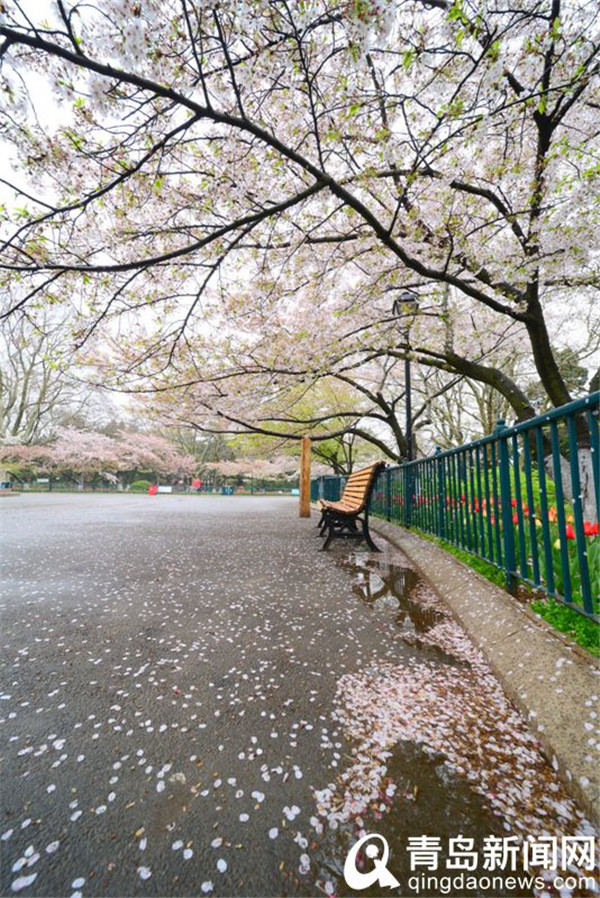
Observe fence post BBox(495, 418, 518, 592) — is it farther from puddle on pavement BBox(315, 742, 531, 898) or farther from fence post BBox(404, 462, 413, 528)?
fence post BBox(404, 462, 413, 528)

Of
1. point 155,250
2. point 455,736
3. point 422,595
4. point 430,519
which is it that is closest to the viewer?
point 455,736

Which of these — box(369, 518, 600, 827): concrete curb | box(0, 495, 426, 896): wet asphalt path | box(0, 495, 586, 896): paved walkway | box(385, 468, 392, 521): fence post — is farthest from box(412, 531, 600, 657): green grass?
box(385, 468, 392, 521): fence post

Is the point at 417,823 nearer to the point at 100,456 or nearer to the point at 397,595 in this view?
the point at 397,595

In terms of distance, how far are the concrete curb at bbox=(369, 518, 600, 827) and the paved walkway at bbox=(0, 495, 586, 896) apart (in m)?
0.08

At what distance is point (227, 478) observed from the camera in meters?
39.0

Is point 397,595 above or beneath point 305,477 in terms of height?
beneath

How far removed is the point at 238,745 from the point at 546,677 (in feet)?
4.56

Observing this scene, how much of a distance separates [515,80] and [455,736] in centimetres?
647

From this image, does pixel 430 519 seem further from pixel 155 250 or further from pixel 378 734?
pixel 155 250

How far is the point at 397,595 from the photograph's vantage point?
325 cm

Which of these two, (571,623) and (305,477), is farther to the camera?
(305,477)

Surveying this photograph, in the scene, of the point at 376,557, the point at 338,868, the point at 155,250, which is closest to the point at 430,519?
the point at 376,557

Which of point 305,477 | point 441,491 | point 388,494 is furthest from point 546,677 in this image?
point 305,477

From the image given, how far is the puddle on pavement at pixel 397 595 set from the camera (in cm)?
236
